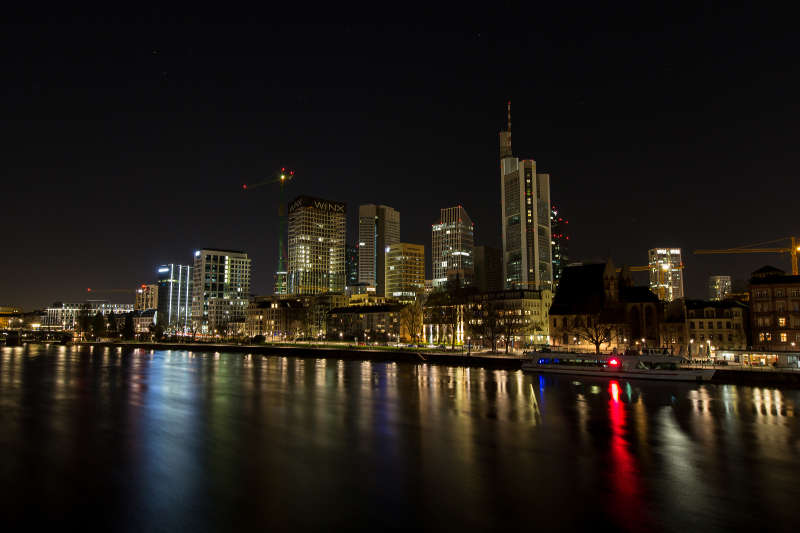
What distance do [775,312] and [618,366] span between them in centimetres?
3273

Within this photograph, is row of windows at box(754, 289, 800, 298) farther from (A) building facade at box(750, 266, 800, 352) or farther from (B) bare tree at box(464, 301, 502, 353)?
(B) bare tree at box(464, 301, 502, 353)

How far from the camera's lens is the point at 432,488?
21297mm

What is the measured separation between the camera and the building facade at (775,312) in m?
76.3

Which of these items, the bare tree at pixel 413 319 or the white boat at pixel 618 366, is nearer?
the white boat at pixel 618 366

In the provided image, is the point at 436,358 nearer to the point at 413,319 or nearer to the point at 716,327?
the point at 413,319

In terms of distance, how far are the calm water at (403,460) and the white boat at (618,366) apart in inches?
356

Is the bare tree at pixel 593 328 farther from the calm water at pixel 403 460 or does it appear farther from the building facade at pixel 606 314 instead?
the calm water at pixel 403 460

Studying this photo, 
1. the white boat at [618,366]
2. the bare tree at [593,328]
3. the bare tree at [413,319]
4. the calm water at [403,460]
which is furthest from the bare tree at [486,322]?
the calm water at [403,460]

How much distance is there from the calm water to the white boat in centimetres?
903

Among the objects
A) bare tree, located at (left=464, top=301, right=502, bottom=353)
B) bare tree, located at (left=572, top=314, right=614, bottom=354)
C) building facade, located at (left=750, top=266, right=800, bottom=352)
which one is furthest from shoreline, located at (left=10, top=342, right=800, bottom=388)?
building facade, located at (left=750, top=266, right=800, bottom=352)

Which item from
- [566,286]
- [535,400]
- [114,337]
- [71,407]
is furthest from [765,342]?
[114,337]

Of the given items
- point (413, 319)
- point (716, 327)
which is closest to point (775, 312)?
point (716, 327)

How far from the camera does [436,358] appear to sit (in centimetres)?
8962

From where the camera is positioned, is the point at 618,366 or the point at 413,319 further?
the point at 413,319
